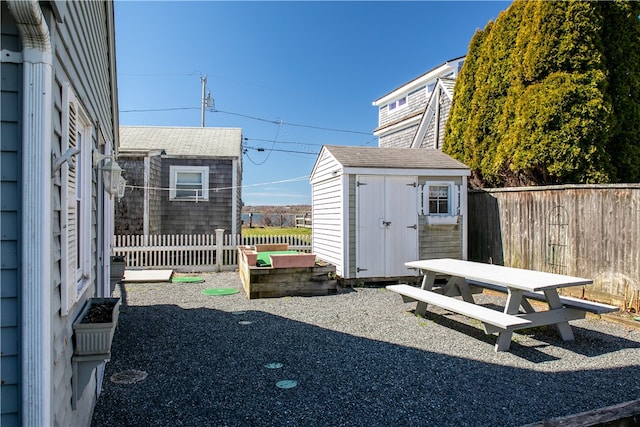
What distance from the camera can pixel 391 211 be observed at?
901cm

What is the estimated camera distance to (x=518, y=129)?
29.4ft

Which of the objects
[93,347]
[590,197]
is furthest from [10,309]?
[590,197]

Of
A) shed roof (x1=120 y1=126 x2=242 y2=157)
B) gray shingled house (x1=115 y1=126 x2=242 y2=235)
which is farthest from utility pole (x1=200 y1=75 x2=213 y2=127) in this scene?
gray shingled house (x1=115 y1=126 x2=242 y2=235)

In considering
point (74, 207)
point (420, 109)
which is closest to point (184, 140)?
point (420, 109)

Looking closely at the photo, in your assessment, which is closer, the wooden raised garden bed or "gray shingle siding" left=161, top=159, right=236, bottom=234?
the wooden raised garden bed

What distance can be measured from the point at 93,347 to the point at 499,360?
400 centimetres

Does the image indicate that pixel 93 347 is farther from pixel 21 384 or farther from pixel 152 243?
pixel 152 243

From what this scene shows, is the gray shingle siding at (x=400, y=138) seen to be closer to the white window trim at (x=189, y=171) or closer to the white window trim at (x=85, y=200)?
the white window trim at (x=189, y=171)

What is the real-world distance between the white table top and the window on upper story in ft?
59.2

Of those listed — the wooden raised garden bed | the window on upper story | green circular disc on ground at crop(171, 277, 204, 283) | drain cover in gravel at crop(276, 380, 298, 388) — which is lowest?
drain cover in gravel at crop(276, 380, 298, 388)

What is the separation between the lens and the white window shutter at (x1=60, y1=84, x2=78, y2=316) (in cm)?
230

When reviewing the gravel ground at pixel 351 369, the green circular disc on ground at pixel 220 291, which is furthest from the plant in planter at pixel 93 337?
the green circular disc on ground at pixel 220 291

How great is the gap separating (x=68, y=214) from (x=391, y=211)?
7.16m

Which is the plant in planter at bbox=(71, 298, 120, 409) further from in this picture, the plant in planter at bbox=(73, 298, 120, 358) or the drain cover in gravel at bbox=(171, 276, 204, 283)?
the drain cover in gravel at bbox=(171, 276, 204, 283)
